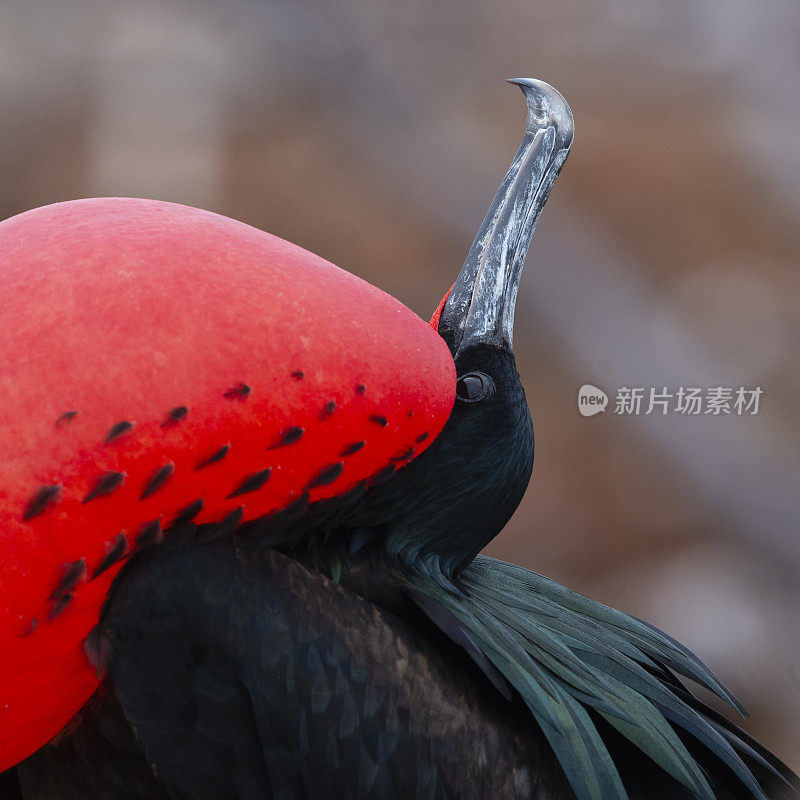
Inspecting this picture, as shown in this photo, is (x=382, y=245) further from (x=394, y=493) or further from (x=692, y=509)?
(x=394, y=493)

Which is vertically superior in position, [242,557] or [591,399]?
[242,557]

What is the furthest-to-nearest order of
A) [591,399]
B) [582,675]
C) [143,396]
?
1. [591,399]
2. [582,675]
3. [143,396]

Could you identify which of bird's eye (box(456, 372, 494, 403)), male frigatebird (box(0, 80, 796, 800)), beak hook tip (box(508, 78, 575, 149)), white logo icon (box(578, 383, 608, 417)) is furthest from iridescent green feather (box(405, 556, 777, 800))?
white logo icon (box(578, 383, 608, 417))

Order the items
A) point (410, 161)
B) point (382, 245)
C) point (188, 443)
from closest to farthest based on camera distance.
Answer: point (188, 443) < point (410, 161) < point (382, 245)

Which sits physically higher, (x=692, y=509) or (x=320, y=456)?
(x=320, y=456)

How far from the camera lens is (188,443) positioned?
1.30 ft

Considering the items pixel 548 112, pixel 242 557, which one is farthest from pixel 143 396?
pixel 548 112

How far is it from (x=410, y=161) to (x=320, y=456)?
0.98 meters

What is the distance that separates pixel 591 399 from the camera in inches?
54.4

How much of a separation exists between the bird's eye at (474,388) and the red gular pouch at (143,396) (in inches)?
4.3

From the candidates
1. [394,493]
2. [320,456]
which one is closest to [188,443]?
[320,456]

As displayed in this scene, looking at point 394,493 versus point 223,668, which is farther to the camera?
point 394,493

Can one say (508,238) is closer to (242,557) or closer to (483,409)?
(483,409)

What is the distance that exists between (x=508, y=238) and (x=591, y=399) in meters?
0.81
